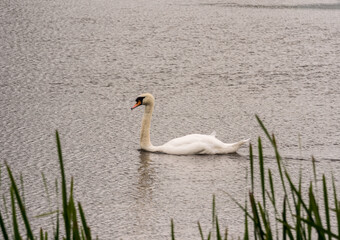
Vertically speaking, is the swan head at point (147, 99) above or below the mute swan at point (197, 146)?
above

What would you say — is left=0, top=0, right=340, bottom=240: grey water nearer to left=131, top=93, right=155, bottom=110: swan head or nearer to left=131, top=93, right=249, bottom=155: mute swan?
left=131, top=93, right=249, bottom=155: mute swan

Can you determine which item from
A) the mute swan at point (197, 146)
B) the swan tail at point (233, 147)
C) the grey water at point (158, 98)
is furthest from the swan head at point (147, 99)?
the swan tail at point (233, 147)

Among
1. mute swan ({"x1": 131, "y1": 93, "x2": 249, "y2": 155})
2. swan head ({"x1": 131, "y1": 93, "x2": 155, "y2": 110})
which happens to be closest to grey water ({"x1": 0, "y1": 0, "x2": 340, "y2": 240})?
mute swan ({"x1": 131, "y1": 93, "x2": 249, "y2": 155})

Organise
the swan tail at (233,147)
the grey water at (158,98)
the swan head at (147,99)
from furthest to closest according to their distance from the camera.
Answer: the swan head at (147,99)
the swan tail at (233,147)
the grey water at (158,98)

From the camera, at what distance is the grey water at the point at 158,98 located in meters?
6.17

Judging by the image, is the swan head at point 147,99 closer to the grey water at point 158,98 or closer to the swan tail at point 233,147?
the grey water at point 158,98

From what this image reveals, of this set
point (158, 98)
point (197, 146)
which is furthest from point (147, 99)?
point (158, 98)

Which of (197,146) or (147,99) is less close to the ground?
(147,99)

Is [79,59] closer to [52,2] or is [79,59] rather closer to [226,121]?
[226,121]

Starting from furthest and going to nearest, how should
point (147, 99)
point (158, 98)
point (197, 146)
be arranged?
point (158, 98)
point (147, 99)
point (197, 146)

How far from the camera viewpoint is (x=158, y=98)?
9438mm

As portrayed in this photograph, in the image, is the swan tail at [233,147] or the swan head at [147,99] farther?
the swan head at [147,99]

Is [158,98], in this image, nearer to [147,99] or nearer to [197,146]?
[147,99]

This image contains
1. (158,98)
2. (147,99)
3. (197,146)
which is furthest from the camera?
(158,98)
